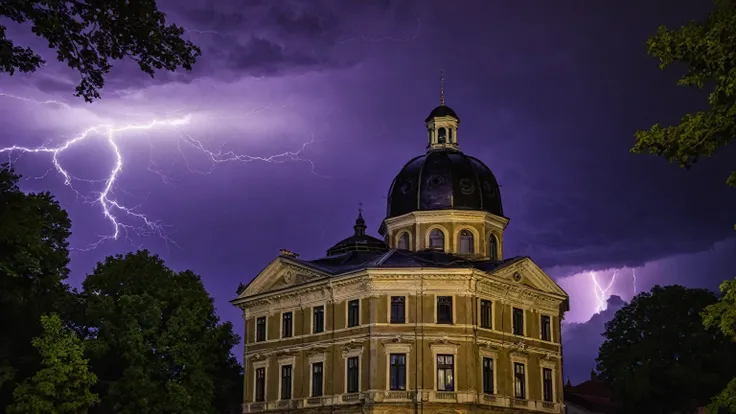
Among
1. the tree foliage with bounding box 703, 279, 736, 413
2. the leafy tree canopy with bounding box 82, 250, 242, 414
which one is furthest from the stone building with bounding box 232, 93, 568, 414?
the tree foliage with bounding box 703, 279, 736, 413

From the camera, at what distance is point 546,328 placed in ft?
198

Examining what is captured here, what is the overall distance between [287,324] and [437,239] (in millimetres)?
11301

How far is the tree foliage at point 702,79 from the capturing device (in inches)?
811

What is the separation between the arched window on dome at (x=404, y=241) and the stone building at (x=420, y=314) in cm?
7

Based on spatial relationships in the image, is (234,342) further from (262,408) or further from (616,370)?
(616,370)

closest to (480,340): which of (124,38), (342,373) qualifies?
(342,373)

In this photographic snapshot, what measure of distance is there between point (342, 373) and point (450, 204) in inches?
537

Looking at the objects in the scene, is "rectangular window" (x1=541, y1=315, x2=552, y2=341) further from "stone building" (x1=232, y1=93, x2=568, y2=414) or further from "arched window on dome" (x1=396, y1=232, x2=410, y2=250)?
"arched window on dome" (x1=396, y1=232, x2=410, y2=250)

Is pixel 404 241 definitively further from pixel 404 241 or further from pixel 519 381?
pixel 519 381

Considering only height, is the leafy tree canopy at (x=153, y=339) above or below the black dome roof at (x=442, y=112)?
below


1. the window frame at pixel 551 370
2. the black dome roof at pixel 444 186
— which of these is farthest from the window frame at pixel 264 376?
the window frame at pixel 551 370

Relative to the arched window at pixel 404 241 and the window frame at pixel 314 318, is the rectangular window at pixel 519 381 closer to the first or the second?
the arched window at pixel 404 241

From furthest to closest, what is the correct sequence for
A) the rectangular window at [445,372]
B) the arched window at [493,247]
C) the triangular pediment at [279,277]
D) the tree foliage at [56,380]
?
the arched window at [493,247]
the triangular pediment at [279,277]
the rectangular window at [445,372]
the tree foliage at [56,380]

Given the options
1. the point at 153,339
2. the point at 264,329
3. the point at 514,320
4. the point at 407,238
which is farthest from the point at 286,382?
the point at 514,320
